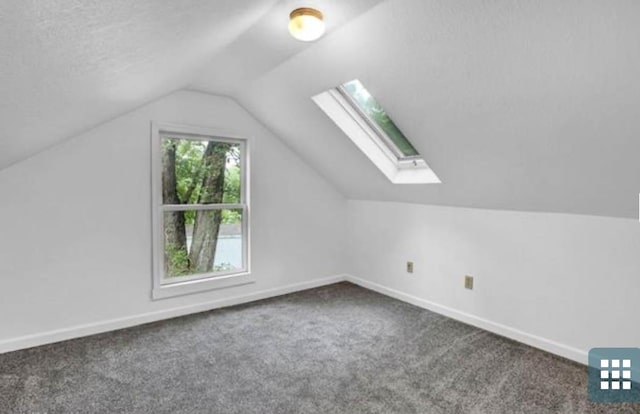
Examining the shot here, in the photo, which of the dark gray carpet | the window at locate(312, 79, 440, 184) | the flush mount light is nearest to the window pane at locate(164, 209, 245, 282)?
the dark gray carpet

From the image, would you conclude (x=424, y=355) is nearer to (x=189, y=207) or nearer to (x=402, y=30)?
(x=402, y=30)

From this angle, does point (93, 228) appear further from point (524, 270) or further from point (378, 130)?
point (524, 270)

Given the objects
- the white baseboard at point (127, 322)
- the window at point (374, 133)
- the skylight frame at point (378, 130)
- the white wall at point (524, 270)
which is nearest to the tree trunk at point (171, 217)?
the white baseboard at point (127, 322)

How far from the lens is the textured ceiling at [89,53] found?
89 centimetres

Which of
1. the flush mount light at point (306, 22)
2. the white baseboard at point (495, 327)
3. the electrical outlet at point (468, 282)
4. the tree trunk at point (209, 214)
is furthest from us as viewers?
the tree trunk at point (209, 214)

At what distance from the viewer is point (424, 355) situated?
2.57 meters

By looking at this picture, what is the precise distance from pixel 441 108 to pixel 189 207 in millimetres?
2348

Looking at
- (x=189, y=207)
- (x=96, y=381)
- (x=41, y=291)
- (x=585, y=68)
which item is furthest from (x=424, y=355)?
(x=41, y=291)

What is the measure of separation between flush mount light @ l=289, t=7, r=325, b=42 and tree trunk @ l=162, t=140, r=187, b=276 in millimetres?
1895

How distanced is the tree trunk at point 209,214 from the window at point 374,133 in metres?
1.21

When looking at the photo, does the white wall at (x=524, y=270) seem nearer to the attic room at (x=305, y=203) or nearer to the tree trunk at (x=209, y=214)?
the attic room at (x=305, y=203)

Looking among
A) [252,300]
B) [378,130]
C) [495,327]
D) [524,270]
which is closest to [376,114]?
[378,130]

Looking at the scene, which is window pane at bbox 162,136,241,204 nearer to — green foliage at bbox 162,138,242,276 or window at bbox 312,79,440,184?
green foliage at bbox 162,138,242,276

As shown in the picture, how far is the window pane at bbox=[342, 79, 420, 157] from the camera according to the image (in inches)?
118
